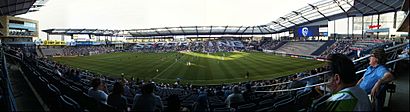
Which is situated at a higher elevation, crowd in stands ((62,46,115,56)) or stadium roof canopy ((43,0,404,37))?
stadium roof canopy ((43,0,404,37))

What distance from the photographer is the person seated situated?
2.10 metres

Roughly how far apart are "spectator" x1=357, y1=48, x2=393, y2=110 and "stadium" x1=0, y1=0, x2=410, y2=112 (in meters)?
0.02

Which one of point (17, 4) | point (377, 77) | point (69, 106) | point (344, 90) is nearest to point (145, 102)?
point (69, 106)

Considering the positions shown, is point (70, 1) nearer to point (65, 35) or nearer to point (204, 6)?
point (65, 35)

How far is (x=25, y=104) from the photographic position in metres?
5.57

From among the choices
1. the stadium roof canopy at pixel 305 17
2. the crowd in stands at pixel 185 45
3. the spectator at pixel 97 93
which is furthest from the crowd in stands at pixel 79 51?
the spectator at pixel 97 93

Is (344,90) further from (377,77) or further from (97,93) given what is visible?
(97,93)

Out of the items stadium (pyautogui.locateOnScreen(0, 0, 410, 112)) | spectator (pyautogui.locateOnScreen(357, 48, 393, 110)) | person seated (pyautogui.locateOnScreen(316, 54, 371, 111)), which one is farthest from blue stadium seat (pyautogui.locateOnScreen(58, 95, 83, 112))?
spectator (pyautogui.locateOnScreen(357, 48, 393, 110))

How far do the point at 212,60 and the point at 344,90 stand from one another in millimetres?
44912

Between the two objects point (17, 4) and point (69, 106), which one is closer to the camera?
point (69, 106)

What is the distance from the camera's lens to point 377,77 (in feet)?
12.1

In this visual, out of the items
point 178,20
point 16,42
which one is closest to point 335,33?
point 178,20

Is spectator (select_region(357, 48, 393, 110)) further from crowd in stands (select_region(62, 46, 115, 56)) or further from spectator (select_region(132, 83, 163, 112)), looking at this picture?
crowd in stands (select_region(62, 46, 115, 56))

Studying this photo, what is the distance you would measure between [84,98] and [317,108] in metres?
4.18
